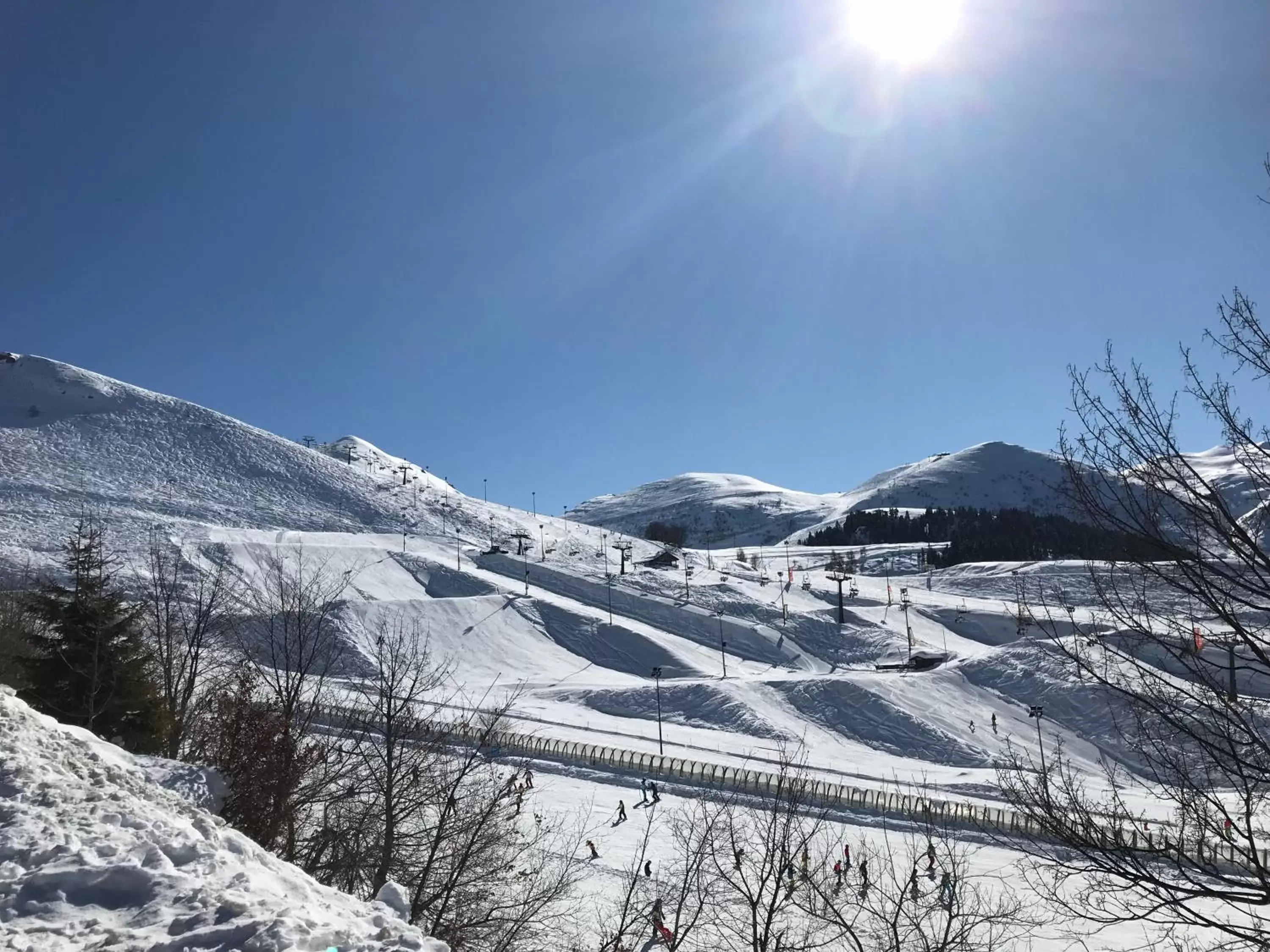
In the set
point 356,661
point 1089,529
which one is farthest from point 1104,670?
point 356,661

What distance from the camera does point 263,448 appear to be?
14562cm

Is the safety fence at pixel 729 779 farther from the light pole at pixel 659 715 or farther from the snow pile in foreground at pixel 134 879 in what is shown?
the snow pile in foreground at pixel 134 879

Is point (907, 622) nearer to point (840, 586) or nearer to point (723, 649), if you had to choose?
point (840, 586)

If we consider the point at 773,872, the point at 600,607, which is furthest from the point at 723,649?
the point at 773,872

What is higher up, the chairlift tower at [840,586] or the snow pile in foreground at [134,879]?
the chairlift tower at [840,586]

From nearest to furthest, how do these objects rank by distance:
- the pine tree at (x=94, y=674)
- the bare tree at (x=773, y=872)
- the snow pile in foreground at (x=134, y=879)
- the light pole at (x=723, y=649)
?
the snow pile in foreground at (x=134, y=879) → the bare tree at (x=773, y=872) → the pine tree at (x=94, y=674) → the light pole at (x=723, y=649)

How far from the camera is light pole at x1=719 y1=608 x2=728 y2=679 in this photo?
68.1 meters

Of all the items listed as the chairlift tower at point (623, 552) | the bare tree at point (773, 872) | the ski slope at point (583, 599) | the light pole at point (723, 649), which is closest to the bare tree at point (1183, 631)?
the ski slope at point (583, 599)

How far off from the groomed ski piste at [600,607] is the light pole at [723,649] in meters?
0.56

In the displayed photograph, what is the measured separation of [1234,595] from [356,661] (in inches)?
2545

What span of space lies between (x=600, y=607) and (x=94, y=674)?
238 ft

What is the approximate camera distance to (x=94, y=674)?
1616cm

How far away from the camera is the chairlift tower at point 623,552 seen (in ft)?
340

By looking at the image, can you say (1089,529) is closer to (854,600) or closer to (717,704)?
(717,704)
